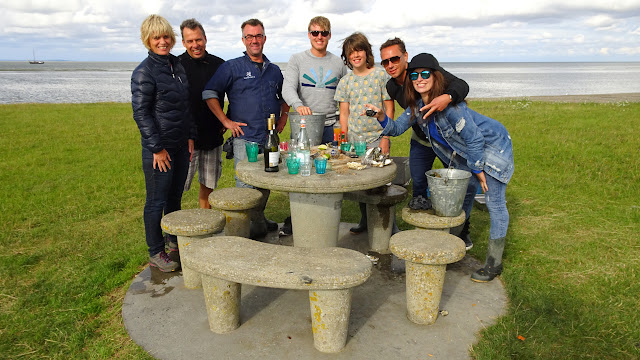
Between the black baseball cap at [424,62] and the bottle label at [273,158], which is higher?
the black baseball cap at [424,62]

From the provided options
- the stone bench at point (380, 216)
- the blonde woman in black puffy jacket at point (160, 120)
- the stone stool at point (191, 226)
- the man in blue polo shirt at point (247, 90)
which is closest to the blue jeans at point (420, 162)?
the stone bench at point (380, 216)

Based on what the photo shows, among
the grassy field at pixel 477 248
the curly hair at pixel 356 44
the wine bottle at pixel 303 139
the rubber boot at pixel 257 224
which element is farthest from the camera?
the rubber boot at pixel 257 224

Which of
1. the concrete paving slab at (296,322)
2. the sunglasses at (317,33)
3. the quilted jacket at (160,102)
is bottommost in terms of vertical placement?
the concrete paving slab at (296,322)

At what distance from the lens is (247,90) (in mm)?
5031

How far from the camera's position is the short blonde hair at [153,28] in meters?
3.99

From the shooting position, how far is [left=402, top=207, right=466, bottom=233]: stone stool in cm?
393

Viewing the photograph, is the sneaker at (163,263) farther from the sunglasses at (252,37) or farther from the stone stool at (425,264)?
the sunglasses at (252,37)

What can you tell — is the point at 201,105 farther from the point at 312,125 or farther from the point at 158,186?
the point at 312,125

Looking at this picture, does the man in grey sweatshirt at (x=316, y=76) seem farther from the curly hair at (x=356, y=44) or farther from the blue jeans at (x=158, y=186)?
the blue jeans at (x=158, y=186)

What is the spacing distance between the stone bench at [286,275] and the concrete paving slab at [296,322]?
19 cm

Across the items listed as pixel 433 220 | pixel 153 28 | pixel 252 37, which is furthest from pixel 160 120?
pixel 433 220

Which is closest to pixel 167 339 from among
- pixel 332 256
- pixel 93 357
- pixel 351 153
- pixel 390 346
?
pixel 93 357

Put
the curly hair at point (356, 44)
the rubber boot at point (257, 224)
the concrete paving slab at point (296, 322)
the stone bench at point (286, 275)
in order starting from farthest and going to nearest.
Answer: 1. the rubber boot at point (257, 224)
2. the curly hair at point (356, 44)
3. the concrete paving slab at point (296, 322)
4. the stone bench at point (286, 275)

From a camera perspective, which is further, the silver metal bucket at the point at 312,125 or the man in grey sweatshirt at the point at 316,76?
the man in grey sweatshirt at the point at 316,76
